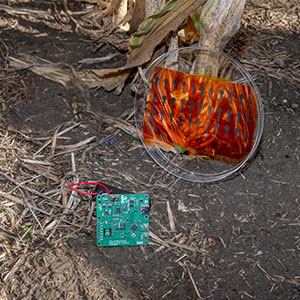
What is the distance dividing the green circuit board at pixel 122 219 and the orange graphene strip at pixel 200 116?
0.30 meters

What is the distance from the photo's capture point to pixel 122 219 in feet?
5.38

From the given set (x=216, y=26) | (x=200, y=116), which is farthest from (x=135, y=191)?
(x=216, y=26)

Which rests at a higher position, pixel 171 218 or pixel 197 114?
pixel 197 114

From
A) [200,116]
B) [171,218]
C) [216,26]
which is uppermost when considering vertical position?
[216,26]

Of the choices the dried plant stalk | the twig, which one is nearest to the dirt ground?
the twig

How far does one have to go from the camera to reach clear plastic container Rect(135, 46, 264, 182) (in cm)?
179

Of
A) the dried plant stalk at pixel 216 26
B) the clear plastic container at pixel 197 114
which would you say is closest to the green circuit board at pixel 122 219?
the clear plastic container at pixel 197 114

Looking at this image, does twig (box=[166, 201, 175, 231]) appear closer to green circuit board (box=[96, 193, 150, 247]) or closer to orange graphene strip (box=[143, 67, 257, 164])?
green circuit board (box=[96, 193, 150, 247])

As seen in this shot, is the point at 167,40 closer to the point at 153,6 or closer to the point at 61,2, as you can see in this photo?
the point at 153,6

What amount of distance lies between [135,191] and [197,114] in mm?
421

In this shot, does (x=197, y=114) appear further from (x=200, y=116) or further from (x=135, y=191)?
(x=135, y=191)

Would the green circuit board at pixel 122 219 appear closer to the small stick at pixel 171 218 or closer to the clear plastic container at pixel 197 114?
the small stick at pixel 171 218

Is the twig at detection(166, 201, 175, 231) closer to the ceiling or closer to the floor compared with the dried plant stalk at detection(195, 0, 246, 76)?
closer to the floor

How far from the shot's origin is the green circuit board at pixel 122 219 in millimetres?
1611
